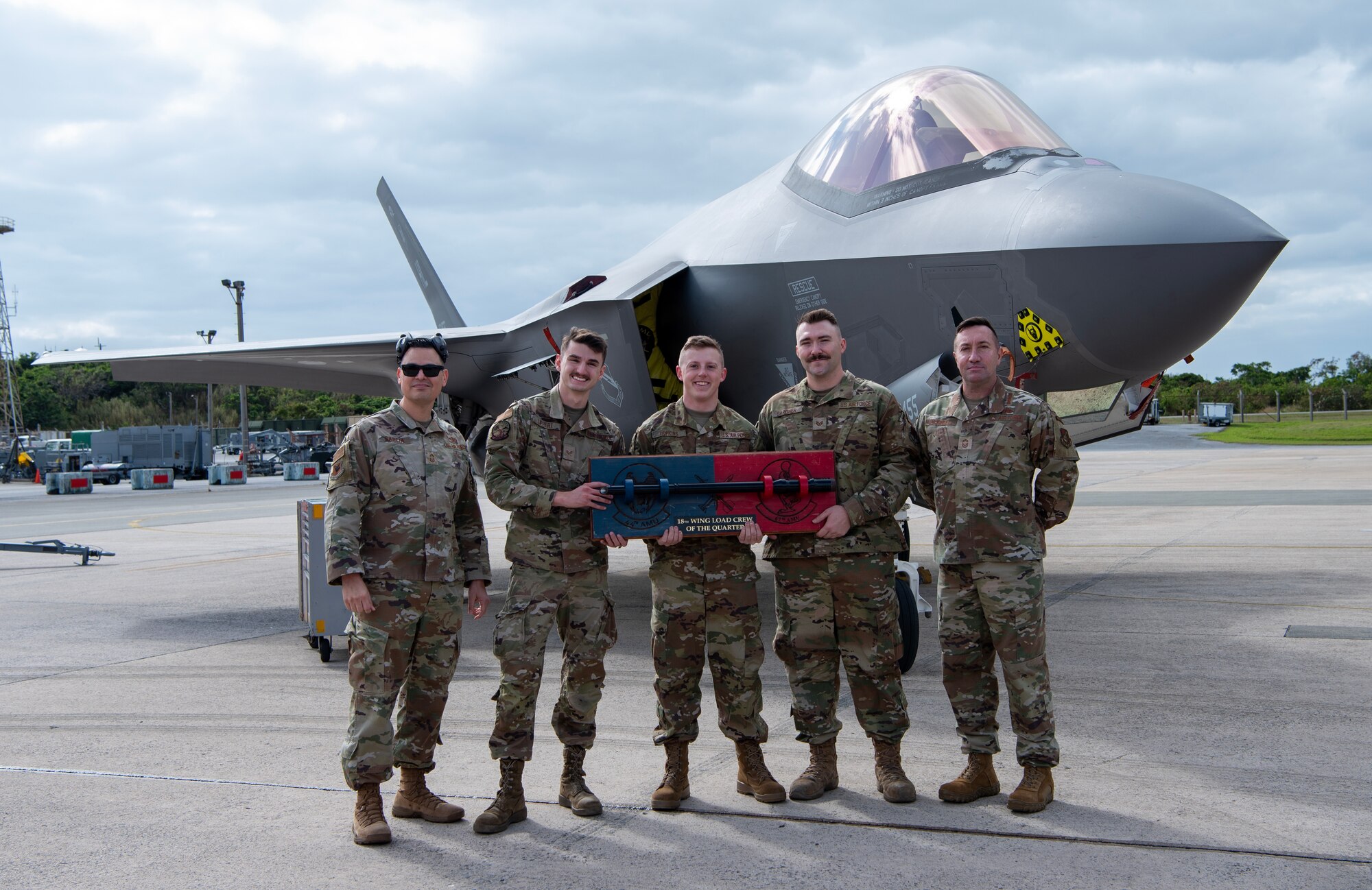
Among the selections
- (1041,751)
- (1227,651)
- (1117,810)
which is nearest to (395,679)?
(1041,751)

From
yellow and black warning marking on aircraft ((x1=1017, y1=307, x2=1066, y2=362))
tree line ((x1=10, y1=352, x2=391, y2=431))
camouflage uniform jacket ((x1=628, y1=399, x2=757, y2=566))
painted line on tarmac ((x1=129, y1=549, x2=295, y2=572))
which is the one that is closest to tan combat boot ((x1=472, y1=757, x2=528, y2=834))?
camouflage uniform jacket ((x1=628, y1=399, x2=757, y2=566))

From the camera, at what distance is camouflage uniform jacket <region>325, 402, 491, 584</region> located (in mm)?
4066

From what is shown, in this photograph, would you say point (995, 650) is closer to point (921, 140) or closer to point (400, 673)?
point (400, 673)

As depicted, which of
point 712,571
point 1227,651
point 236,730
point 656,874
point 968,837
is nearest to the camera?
point 656,874

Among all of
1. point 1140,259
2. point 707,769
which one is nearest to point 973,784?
point 707,769

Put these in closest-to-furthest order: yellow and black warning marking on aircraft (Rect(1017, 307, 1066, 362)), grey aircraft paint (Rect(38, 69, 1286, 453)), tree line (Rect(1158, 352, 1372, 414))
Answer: grey aircraft paint (Rect(38, 69, 1286, 453))
yellow and black warning marking on aircraft (Rect(1017, 307, 1066, 362))
tree line (Rect(1158, 352, 1372, 414))

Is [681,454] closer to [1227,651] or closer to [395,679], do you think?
[395,679]

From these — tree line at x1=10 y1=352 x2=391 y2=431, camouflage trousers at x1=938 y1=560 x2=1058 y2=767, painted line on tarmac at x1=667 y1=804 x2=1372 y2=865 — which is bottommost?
painted line on tarmac at x1=667 y1=804 x2=1372 y2=865

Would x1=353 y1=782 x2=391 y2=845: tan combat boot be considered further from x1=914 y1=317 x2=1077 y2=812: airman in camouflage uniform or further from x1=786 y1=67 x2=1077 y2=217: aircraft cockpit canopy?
x1=786 y1=67 x2=1077 y2=217: aircraft cockpit canopy

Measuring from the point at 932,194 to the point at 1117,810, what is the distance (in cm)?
366

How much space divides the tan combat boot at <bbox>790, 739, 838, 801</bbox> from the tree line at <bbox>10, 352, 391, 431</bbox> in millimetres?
70341

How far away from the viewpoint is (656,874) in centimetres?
338

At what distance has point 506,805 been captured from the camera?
392 centimetres

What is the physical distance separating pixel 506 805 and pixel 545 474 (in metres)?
1.34
